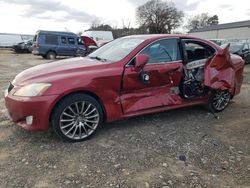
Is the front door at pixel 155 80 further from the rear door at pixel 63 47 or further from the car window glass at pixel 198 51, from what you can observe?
the rear door at pixel 63 47

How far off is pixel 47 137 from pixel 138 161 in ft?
4.84

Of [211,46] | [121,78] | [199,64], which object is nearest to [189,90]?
[199,64]

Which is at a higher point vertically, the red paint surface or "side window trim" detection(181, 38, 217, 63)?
"side window trim" detection(181, 38, 217, 63)

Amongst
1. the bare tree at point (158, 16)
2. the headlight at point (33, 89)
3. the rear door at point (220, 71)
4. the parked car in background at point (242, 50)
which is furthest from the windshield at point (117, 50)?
the bare tree at point (158, 16)

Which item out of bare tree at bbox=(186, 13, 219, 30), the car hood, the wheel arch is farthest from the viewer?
bare tree at bbox=(186, 13, 219, 30)

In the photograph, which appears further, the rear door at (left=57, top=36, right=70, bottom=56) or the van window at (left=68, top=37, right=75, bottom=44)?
the van window at (left=68, top=37, right=75, bottom=44)

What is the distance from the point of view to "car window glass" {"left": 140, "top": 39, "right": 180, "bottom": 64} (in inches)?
186

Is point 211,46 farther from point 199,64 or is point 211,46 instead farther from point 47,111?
point 47,111

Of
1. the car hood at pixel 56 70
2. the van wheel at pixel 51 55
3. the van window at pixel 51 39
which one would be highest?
the van window at pixel 51 39

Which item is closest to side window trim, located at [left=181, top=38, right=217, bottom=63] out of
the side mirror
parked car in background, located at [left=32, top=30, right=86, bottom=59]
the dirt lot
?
the side mirror

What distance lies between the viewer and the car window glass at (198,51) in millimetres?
5434

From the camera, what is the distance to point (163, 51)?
193 inches

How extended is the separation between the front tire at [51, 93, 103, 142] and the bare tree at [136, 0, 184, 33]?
5458cm

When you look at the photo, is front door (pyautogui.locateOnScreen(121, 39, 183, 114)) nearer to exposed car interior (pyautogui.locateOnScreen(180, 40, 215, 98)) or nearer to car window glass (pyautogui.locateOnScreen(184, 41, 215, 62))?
exposed car interior (pyautogui.locateOnScreen(180, 40, 215, 98))
